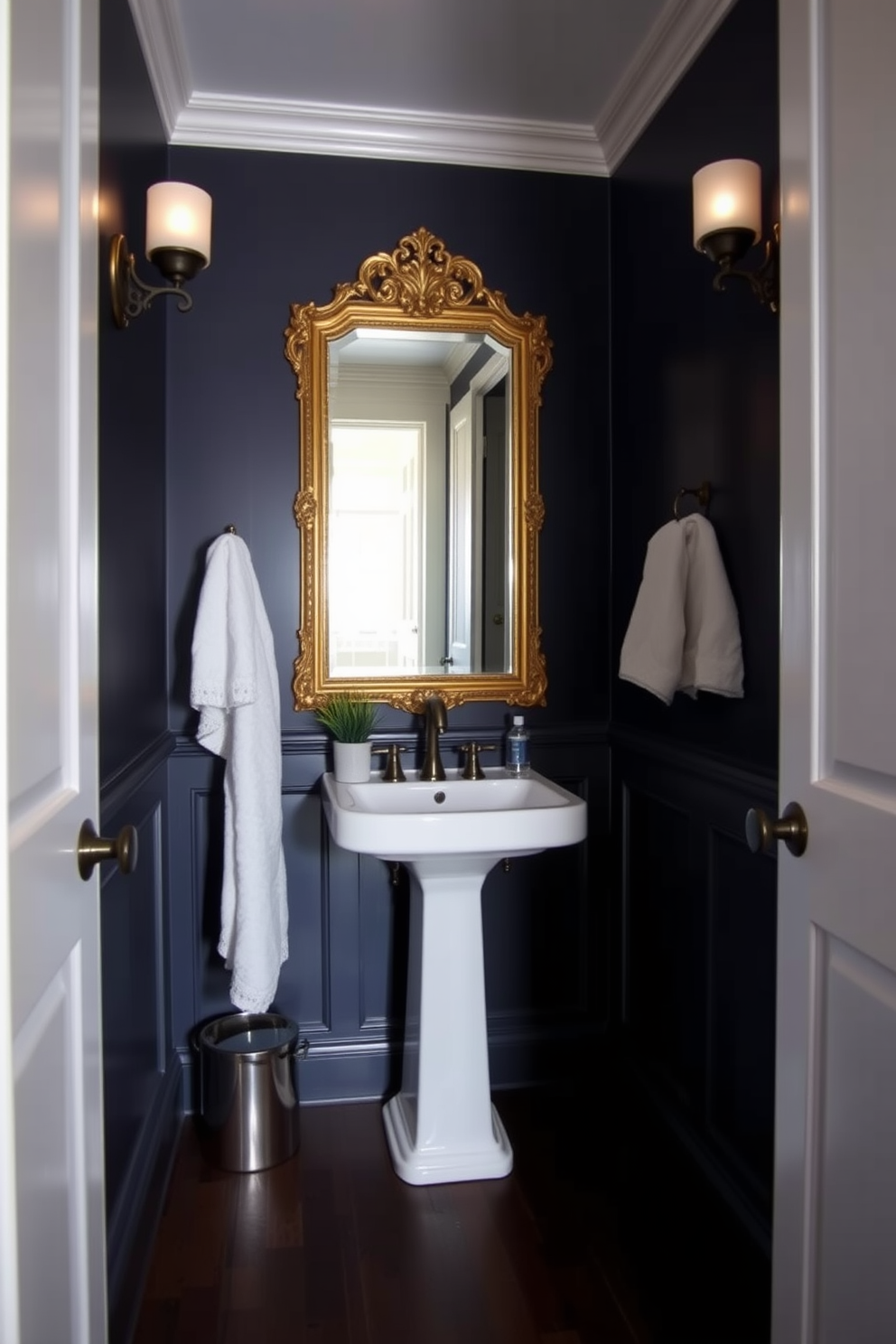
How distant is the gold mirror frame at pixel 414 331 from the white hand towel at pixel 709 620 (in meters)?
0.64

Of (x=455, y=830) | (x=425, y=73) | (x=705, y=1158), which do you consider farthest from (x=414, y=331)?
(x=705, y=1158)

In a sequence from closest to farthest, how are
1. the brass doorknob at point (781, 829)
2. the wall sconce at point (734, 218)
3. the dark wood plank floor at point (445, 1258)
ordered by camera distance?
the brass doorknob at point (781, 829) < the wall sconce at point (734, 218) < the dark wood plank floor at point (445, 1258)

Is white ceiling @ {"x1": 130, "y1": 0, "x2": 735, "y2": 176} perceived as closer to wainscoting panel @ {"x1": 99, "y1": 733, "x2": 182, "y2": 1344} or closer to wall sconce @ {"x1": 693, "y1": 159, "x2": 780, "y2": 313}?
wall sconce @ {"x1": 693, "y1": 159, "x2": 780, "y2": 313}

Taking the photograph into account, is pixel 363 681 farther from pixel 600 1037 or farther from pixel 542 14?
pixel 542 14

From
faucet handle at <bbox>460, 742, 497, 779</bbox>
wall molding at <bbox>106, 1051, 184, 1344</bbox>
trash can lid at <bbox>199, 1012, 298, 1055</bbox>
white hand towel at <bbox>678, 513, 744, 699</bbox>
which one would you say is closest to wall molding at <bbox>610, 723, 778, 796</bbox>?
white hand towel at <bbox>678, 513, 744, 699</bbox>

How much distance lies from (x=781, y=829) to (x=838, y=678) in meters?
0.20

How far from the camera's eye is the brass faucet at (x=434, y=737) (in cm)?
237

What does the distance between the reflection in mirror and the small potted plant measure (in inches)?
4.8

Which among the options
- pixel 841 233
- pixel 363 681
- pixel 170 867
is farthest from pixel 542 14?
pixel 170 867

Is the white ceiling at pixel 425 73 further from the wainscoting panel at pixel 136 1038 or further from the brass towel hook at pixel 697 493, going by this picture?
the wainscoting panel at pixel 136 1038

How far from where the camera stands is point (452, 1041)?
2.17 m

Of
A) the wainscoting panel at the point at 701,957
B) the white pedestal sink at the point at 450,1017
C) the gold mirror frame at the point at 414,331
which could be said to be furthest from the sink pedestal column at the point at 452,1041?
the gold mirror frame at the point at 414,331

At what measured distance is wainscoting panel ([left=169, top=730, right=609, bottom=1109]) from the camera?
95.3 inches

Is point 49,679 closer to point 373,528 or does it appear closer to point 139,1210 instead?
point 139,1210
